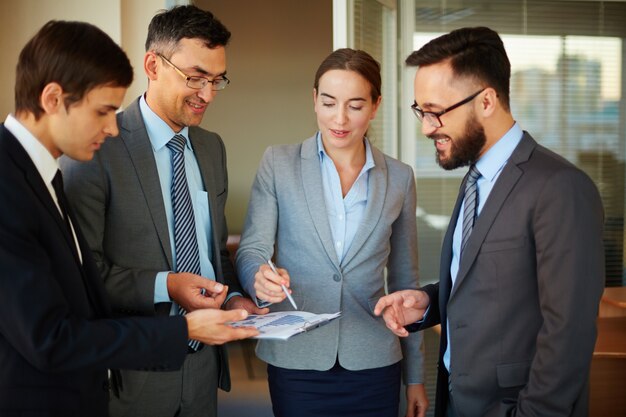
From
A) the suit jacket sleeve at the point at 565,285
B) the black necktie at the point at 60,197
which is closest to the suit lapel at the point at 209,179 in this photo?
the black necktie at the point at 60,197

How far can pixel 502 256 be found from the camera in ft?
5.95

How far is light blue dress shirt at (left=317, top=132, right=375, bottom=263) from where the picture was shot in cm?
235

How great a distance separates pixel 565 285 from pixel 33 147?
4.01 ft

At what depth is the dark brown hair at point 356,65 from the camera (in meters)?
2.33

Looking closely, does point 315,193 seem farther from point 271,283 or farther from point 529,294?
point 529,294

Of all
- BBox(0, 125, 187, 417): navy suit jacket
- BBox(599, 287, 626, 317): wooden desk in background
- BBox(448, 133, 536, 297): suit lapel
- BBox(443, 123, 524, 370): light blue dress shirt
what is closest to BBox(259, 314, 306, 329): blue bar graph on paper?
BBox(0, 125, 187, 417): navy suit jacket

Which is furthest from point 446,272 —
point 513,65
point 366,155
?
point 513,65

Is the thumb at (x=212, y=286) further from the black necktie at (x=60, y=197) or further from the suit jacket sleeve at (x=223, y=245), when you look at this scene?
the black necktie at (x=60, y=197)

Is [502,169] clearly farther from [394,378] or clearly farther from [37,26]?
[37,26]

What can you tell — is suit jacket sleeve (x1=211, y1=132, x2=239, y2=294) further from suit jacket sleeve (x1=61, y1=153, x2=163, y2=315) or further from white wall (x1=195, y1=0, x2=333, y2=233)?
white wall (x1=195, y1=0, x2=333, y2=233)

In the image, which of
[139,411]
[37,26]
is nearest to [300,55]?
[37,26]

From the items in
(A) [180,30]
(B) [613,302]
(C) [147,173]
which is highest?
(A) [180,30]

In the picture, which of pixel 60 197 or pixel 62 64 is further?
pixel 60 197

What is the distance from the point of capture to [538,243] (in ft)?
5.65
